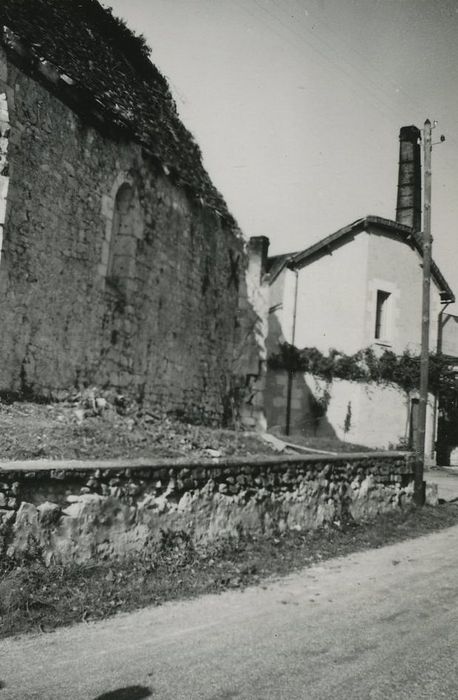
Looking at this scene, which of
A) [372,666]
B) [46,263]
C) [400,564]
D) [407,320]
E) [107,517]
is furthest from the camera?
[407,320]

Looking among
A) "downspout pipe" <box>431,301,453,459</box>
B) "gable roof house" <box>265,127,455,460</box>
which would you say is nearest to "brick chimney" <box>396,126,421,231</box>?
"downspout pipe" <box>431,301,453,459</box>

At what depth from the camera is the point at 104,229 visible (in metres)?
10.6

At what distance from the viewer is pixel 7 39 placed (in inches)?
336

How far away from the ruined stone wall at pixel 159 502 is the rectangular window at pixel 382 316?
1443cm

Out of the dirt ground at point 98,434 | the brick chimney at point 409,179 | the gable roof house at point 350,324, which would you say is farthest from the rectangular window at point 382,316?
the dirt ground at point 98,434

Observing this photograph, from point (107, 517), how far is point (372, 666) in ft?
9.07

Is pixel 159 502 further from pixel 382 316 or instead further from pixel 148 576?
pixel 382 316

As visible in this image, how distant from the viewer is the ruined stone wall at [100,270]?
875cm

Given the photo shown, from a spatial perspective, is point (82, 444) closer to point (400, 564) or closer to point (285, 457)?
point (285, 457)

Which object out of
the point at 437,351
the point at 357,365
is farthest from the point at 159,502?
the point at 437,351

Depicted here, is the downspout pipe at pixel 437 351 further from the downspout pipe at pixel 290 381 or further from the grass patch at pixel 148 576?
the grass patch at pixel 148 576

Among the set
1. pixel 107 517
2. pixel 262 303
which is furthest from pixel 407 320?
pixel 107 517

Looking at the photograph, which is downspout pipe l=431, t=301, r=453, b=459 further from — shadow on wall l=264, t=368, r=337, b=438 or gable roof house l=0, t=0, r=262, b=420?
gable roof house l=0, t=0, r=262, b=420

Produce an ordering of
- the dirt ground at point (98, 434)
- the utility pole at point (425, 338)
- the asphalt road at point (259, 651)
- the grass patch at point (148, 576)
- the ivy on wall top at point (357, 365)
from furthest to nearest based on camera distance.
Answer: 1. the ivy on wall top at point (357, 365)
2. the utility pole at point (425, 338)
3. the dirt ground at point (98, 434)
4. the grass patch at point (148, 576)
5. the asphalt road at point (259, 651)
